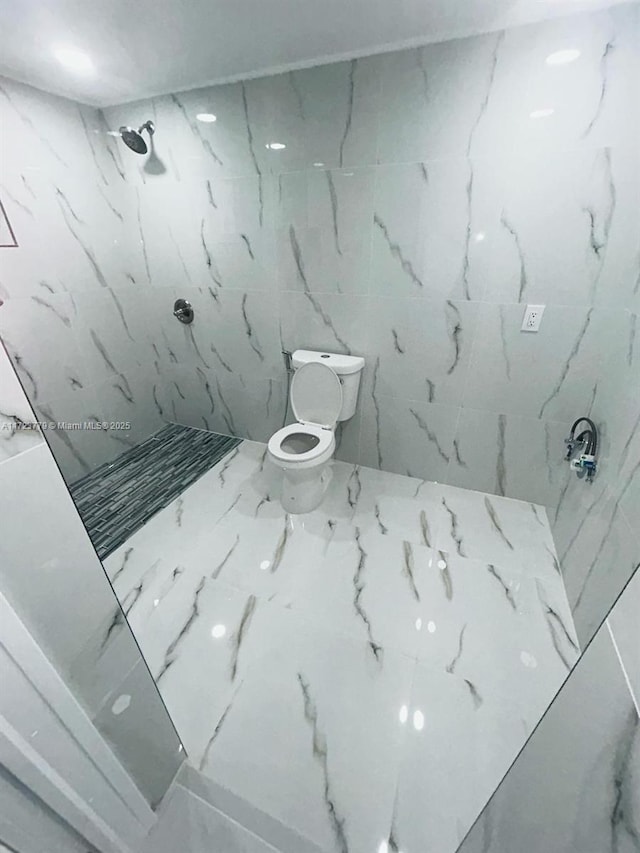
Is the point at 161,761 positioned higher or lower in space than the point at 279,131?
lower

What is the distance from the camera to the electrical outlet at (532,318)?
162 cm

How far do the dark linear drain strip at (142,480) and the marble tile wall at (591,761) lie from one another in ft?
6.16

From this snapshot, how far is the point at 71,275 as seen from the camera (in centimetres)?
203

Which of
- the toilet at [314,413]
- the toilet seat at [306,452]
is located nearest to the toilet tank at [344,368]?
the toilet at [314,413]

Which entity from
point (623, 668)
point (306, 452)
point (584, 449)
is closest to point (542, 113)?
point (584, 449)

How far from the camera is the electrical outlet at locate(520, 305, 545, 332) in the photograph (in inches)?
63.9

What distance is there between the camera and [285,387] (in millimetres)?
2328

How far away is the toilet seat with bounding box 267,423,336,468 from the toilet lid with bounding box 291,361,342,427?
7 cm

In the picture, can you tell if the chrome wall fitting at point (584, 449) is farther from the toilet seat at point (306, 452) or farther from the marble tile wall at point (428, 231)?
the toilet seat at point (306, 452)

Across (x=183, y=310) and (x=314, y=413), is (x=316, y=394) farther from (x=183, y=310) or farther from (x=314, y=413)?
(x=183, y=310)

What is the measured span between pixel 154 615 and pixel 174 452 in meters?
1.33

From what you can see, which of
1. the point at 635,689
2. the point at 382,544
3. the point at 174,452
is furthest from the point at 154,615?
the point at 635,689

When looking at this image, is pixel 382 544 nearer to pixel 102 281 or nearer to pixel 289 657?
pixel 289 657

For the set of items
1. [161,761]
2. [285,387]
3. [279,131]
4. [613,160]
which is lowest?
[161,761]
